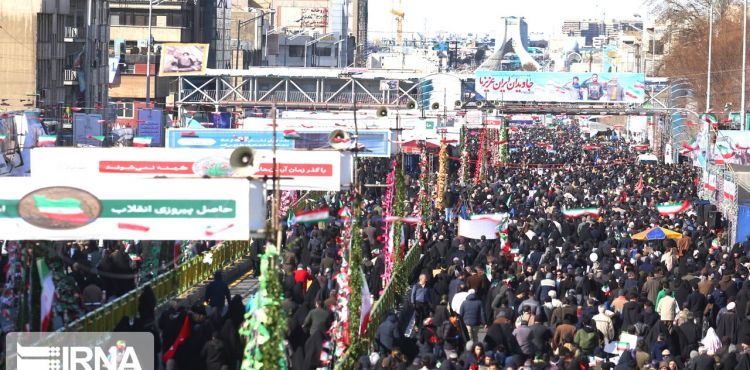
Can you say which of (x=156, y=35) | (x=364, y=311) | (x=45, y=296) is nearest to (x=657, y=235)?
(x=364, y=311)

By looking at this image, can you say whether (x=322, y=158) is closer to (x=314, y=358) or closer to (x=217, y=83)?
(x=314, y=358)

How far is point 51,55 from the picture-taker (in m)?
57.9

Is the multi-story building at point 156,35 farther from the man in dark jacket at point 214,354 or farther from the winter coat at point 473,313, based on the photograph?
the man in dark jacket at point 214,354

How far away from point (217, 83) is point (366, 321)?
46.3 metres

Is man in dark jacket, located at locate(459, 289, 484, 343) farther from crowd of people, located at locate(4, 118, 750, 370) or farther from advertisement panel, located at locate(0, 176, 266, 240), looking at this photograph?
advertisement panel, located at locate(0, 176, 266, 240)

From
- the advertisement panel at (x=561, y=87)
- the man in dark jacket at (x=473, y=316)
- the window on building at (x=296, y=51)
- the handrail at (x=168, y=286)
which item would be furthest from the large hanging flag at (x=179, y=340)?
the window on building at (x=296, y=51)

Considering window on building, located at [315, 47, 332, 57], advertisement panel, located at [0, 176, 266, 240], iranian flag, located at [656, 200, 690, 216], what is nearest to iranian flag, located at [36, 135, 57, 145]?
iranian flag, located at [656, 200, 690, 216]

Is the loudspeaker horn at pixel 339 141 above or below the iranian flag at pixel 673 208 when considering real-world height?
above

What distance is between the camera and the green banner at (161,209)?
15422mm

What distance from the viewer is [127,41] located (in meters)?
85.1

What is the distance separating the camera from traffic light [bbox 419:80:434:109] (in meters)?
63.5

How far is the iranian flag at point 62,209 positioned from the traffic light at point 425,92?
47.9 metres

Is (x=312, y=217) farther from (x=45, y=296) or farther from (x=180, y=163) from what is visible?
(x=180, y=163)

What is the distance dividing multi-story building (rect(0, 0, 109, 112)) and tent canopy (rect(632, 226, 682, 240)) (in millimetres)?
27453
